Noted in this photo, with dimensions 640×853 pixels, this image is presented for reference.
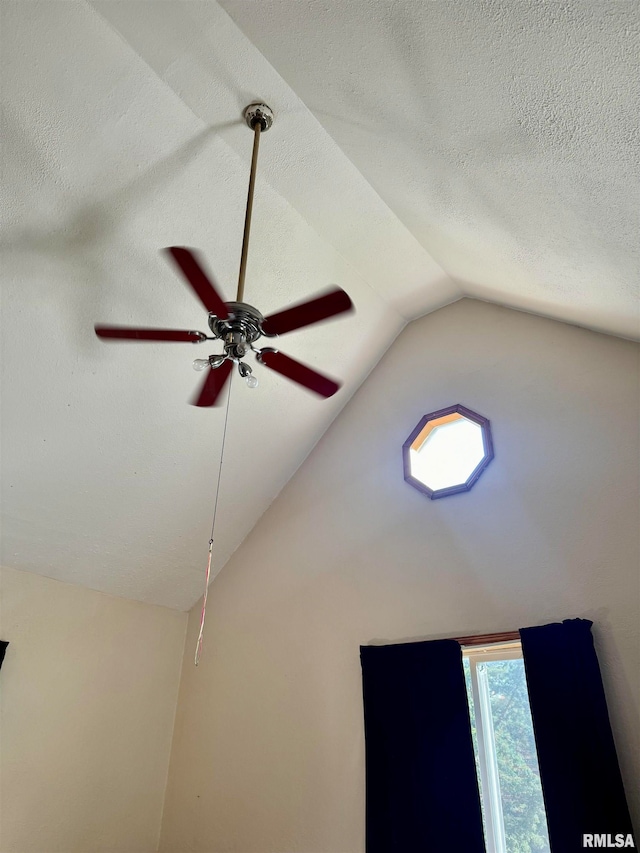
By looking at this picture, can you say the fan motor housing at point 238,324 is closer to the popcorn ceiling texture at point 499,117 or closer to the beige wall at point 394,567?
the popcorn ceiling texture at point 499,117

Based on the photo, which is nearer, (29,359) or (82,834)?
(29,359)

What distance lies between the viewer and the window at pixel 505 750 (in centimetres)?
250

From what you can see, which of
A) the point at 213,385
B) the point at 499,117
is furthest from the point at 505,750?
the point at 499,117

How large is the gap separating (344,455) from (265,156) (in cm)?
183

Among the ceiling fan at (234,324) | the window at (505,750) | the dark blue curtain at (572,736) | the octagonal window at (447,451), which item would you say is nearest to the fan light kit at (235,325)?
the ceiling fan at (234,324)

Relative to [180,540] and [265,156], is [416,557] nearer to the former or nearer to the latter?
[180,540]

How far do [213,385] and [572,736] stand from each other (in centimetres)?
201

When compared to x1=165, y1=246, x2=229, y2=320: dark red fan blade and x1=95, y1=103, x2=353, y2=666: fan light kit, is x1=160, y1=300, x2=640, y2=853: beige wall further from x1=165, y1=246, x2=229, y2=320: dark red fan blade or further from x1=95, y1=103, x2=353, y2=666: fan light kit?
x1=165, y1=246, x2=229, y2=320: dark red fan blade

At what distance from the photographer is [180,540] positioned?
3750mm

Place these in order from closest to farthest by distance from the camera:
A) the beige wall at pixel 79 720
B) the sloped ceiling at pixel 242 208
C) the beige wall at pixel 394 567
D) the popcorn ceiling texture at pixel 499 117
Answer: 1. the popcorn ceiling texture at pixel 499 117
2. the sloped ceiling at pixel 242 208
3. the beige wall at pixel 394 567
4. the beige wall at pixel 79 720

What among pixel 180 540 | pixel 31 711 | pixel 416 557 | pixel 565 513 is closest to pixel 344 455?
pixel 416 557

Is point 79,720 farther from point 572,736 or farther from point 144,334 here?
point 572,736

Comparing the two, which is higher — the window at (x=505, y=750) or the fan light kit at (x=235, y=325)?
the fan light kit at (x=235, y=325)

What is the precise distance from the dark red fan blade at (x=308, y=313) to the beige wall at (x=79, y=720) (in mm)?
2280
